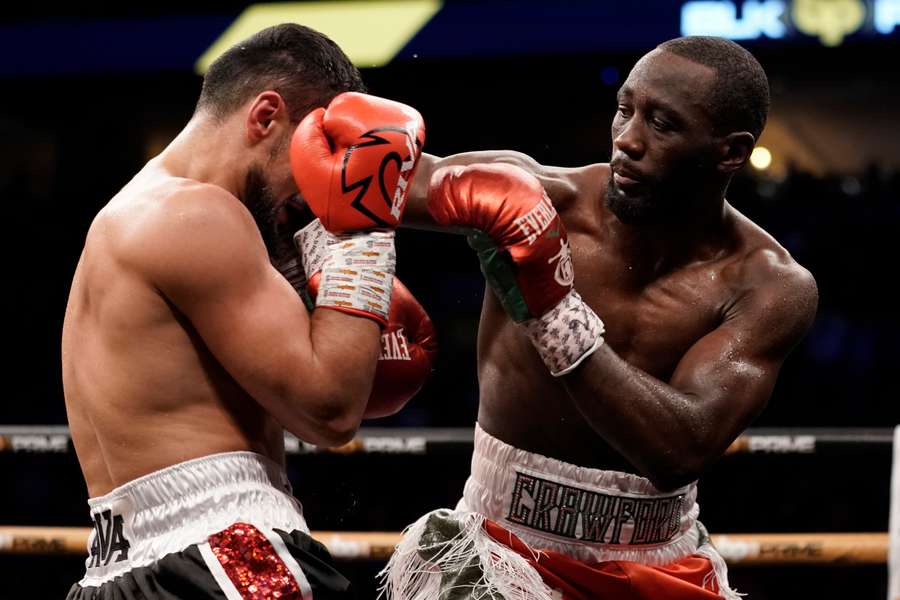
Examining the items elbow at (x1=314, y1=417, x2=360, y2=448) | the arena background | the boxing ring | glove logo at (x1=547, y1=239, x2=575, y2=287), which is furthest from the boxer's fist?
the arena background

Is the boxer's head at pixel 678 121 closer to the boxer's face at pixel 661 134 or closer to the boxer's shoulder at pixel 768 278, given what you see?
the boxer's face at pixel 661 134

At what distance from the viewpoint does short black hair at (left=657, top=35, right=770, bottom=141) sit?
2.02 m

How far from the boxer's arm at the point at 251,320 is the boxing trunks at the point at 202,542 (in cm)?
15

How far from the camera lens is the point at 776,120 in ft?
23.6

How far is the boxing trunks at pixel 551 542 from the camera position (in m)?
1.97

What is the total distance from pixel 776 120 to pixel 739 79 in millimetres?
5466

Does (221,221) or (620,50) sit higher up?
(221,221)

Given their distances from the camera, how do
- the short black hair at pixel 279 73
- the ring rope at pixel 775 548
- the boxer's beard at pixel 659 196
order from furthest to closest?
1. the ring rope at pixel 775 548
2. the boxer's beard at pixel 659 196
3. the short black hair at pixel 279 73

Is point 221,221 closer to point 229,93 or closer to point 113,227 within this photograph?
point 113,227

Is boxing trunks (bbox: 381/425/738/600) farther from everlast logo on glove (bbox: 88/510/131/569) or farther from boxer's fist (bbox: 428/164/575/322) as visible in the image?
everlast logo on glove (bbox: 88/510/131/569)

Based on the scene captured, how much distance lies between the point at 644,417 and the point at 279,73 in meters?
0.82

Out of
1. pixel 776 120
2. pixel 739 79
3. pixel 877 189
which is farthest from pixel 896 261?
pixel 739 79

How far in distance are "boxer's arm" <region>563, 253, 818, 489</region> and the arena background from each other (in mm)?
2340

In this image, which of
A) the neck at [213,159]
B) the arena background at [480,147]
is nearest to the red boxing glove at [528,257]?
the neck at [213,159]
